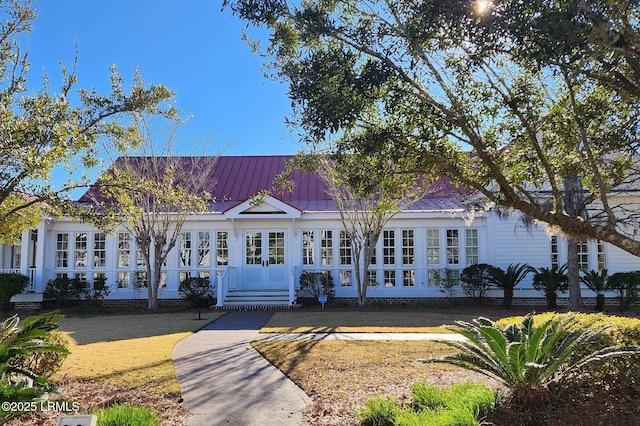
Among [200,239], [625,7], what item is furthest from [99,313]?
[625,7]

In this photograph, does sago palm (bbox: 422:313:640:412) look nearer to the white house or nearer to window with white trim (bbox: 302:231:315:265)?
the white house

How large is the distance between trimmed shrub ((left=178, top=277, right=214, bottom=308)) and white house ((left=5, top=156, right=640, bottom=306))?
0.62m

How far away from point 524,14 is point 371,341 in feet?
23.3

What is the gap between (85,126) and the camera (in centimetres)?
671

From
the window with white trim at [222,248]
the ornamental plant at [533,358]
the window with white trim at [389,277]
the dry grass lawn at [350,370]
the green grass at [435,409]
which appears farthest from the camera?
the window with white trim at [222,248]

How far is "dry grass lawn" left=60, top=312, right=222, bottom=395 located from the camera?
6.63m

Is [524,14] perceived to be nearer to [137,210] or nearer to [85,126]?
[85,126]

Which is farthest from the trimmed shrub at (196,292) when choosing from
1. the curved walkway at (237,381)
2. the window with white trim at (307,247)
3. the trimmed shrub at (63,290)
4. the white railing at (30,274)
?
the curved walkway at (237,381)

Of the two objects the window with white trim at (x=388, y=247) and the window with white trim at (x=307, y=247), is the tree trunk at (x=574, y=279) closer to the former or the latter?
the window with white trim at (x=388, y=247)

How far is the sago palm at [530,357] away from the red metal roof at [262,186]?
12.9 metres

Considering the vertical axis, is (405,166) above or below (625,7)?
below

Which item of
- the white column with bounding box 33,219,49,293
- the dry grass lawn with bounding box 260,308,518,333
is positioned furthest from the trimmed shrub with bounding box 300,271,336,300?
the white column with bounding box 33,219,49,293

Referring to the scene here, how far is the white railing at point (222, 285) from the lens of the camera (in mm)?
16266

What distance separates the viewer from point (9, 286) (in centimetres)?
1625
